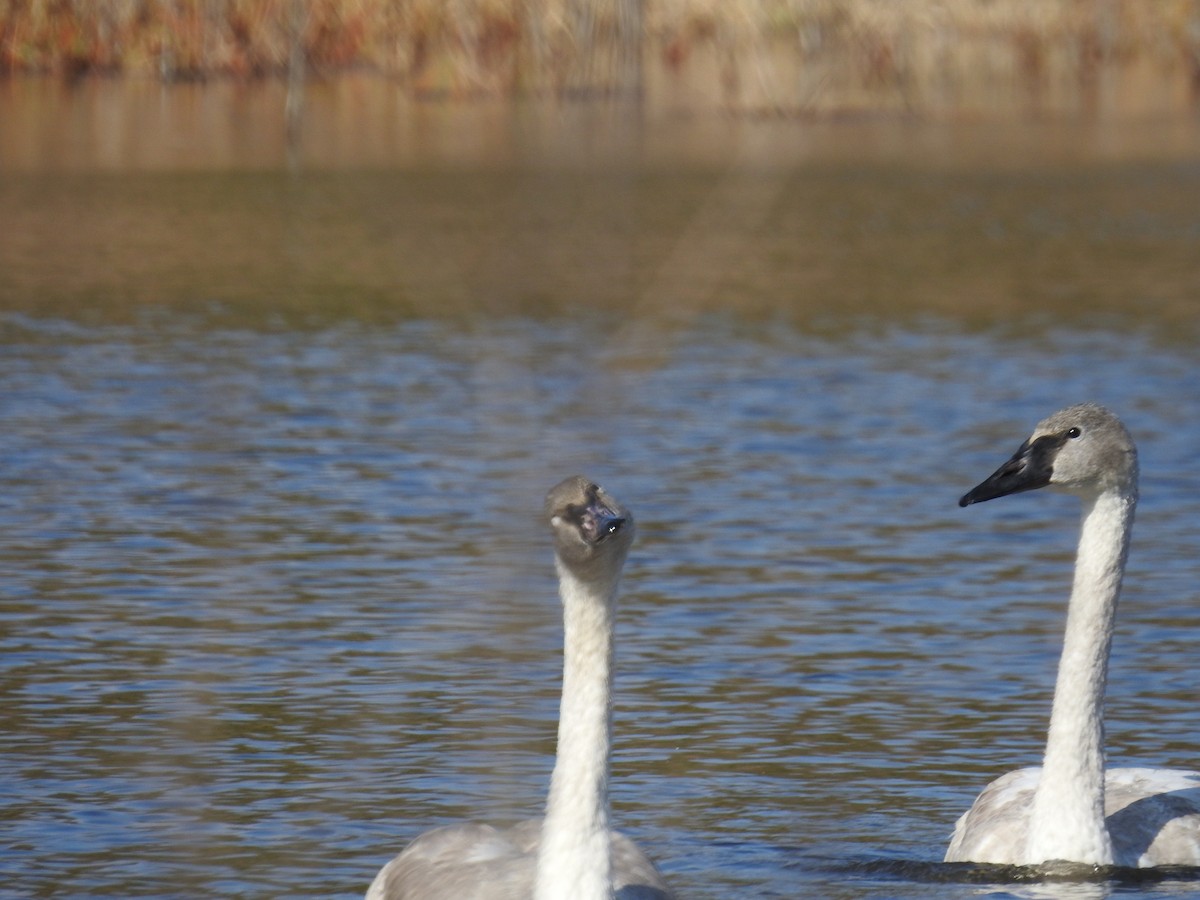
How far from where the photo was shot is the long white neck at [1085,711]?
23.1 ft

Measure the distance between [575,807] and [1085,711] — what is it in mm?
2028

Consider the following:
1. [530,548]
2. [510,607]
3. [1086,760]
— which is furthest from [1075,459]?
[510,607]

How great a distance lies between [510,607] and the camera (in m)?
11.2

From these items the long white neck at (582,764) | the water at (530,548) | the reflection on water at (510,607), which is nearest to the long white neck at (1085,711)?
the water at (530,548)

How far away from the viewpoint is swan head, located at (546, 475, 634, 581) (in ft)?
18.9

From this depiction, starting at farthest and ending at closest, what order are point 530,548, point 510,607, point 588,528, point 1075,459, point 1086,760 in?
point 510,607
point 530,548
point 1075,459
point 1086,760
point 588,528

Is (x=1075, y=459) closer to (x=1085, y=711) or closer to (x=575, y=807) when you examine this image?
(x=1085, y=711)

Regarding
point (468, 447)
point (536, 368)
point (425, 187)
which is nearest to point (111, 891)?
point (468, 447)

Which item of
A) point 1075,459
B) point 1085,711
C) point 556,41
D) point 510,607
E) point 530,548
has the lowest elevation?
point 1085,711

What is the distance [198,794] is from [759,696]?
7.64 ft

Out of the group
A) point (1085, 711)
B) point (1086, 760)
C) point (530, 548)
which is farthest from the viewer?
point (530, 548)

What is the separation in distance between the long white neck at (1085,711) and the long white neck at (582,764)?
1622 mm

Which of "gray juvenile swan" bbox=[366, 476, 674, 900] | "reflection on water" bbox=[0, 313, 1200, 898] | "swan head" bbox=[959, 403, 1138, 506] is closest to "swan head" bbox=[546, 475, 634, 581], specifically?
"gray juvenile swan" bbox=[366, 476, 674, 900]

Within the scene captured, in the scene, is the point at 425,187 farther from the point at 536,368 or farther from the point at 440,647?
the point at 440,647
